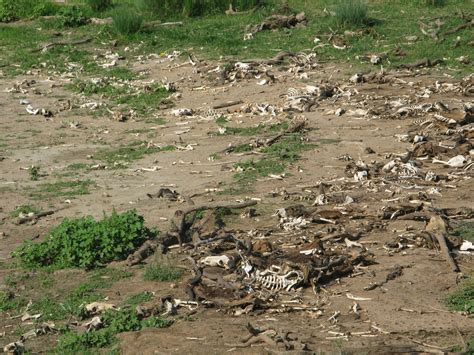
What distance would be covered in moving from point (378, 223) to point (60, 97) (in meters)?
7.44

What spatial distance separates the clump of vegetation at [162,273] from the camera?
25.7ft

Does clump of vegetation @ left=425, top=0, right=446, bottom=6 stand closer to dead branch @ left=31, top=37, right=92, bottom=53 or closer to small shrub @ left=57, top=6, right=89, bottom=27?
dead branch @ left=31, top=37, right=92, bottom=53

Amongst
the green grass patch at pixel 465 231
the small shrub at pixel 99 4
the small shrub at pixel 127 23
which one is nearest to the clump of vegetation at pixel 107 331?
the green grass patch at pixel 465 231

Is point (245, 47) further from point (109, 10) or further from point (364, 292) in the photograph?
point (364, 292)

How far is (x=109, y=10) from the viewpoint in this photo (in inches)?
774

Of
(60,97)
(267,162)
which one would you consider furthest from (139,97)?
(267,162)

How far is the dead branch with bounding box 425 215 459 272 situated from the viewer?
25.1 ft

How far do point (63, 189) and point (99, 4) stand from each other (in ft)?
31.6

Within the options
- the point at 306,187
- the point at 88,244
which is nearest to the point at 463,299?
the point at 88,244

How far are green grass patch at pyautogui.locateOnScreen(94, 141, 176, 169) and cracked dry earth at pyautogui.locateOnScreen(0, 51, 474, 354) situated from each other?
0.11m

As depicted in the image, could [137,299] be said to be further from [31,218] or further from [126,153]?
[126,153]

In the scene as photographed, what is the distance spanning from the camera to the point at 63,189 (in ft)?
35.4

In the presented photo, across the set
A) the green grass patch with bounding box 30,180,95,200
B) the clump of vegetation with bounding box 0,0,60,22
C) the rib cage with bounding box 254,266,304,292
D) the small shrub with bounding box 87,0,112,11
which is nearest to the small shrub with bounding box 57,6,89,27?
the small shrub with bounding box 87,0,112,11

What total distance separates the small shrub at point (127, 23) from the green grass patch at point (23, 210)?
25.9ft
